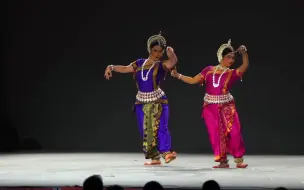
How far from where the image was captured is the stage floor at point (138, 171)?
4.78m

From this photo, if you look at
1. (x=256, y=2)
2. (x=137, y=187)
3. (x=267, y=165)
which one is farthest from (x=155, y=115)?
(x=256, y=2)

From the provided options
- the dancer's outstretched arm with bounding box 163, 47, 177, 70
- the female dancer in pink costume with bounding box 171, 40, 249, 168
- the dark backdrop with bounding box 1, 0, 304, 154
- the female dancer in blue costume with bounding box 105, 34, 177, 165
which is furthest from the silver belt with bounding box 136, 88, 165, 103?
the dark backdrop with bounding box 1, 0, 304, 154

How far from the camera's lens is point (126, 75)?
7945mm

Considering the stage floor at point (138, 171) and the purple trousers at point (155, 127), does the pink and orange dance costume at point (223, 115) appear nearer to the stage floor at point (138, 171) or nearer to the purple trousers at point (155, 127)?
A: the stage floor at point (138, 171)

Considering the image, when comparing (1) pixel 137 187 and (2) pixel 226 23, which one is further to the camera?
(2) pixel 226 23

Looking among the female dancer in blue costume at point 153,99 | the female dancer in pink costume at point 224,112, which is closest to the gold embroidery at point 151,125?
the female dancer in blue costume at point 153,99

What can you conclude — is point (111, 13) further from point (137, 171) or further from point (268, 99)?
point (137, 171)

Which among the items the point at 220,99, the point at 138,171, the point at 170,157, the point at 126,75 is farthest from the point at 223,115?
the point at 126,75

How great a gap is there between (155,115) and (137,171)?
681 millimetres

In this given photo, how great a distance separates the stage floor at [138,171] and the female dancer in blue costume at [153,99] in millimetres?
219

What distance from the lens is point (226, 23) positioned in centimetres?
749

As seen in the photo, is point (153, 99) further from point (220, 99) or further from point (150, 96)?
point (220, 99)

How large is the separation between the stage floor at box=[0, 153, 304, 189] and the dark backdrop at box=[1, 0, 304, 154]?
532 mm

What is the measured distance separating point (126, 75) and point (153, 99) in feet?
6.20
